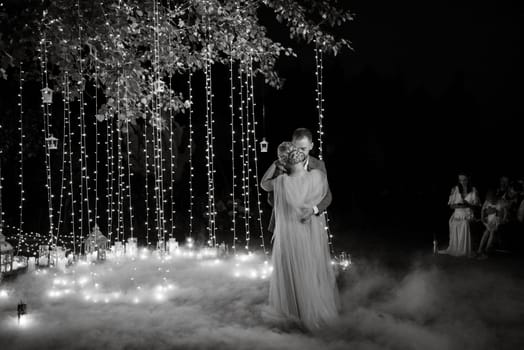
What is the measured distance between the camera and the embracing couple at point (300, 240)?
15.7 feet

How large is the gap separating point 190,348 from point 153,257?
5.32 m

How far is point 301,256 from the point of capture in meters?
4.82

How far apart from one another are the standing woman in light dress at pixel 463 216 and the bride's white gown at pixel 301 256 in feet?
19.6

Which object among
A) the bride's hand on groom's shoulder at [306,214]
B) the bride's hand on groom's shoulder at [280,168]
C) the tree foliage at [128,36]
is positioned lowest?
the bride's hand on groom's shoulder at [306,214]

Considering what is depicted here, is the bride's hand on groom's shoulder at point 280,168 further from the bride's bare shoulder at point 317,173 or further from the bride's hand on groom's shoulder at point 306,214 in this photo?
the bride's hand on groom's shoulder at point 306,214

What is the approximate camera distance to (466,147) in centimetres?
2173

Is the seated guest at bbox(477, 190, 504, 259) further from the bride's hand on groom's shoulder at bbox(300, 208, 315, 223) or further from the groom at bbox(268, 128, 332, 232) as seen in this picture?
the bride's hand on groom's shoulder at bbox(300, 208, 315, 223)

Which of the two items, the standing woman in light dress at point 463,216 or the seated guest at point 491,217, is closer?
the seated guest at point 491,217


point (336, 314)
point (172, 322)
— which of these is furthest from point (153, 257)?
point (336, 314)

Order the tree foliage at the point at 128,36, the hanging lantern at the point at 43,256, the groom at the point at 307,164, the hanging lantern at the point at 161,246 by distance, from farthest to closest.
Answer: the hanging lantern at the point at 161,246 → the hanging lantern at the point at 43,256 → the tree foliage at the point at 128,36 → the groom at the point at 307,164

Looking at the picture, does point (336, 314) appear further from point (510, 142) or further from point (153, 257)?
point (510, 142)

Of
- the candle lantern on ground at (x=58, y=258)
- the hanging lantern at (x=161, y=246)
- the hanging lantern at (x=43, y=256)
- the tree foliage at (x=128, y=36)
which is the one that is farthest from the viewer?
the hanging lantern at (x=161, y=246)

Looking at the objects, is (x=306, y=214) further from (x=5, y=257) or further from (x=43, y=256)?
(x=43, y=256)

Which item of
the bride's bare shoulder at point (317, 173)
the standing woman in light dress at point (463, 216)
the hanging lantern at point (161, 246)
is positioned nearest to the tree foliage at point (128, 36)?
the hanging lantern at point (161, 246)
